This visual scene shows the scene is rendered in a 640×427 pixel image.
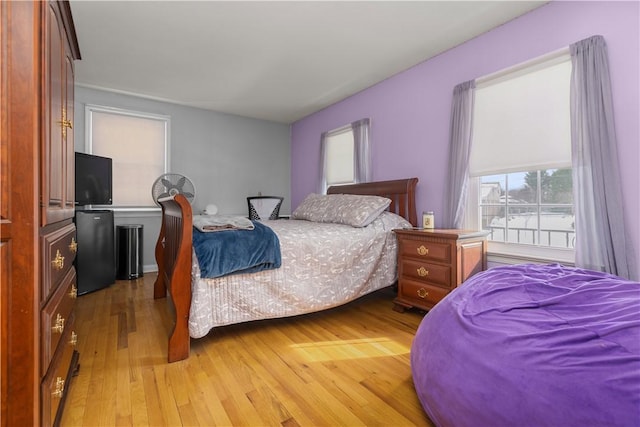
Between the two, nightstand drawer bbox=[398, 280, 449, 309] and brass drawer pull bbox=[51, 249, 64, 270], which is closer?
brass drawer pull bbox=[51, 249, 64, 270]

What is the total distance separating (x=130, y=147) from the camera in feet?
13.2

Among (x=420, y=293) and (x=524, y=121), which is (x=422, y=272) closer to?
(x=420, y=293)

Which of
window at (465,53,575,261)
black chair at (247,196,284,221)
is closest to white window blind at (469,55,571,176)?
window at (465,53,575,261)

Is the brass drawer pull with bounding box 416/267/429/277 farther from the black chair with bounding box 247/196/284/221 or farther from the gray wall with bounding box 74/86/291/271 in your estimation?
the gray wall with bounding box 74/86/291/271

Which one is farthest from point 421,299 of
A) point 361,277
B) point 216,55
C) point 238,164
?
point 238,164

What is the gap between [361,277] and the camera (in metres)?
2.53

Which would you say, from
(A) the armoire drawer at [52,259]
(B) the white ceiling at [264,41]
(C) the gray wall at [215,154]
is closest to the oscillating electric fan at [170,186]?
(C) the gray wall at [215,154]

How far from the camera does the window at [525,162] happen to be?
7.07ft

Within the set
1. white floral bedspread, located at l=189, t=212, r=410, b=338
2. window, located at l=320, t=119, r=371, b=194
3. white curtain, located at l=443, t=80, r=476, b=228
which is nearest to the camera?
white floral bedspread, located at l=189, t=212, r=410, b=338

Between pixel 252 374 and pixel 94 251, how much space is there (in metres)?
2.63

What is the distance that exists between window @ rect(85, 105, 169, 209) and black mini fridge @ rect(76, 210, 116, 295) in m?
0.71

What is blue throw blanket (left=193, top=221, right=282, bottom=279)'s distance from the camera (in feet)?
5.98

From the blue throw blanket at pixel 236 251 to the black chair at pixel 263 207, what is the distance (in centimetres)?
232

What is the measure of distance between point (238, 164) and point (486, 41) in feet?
12.0
